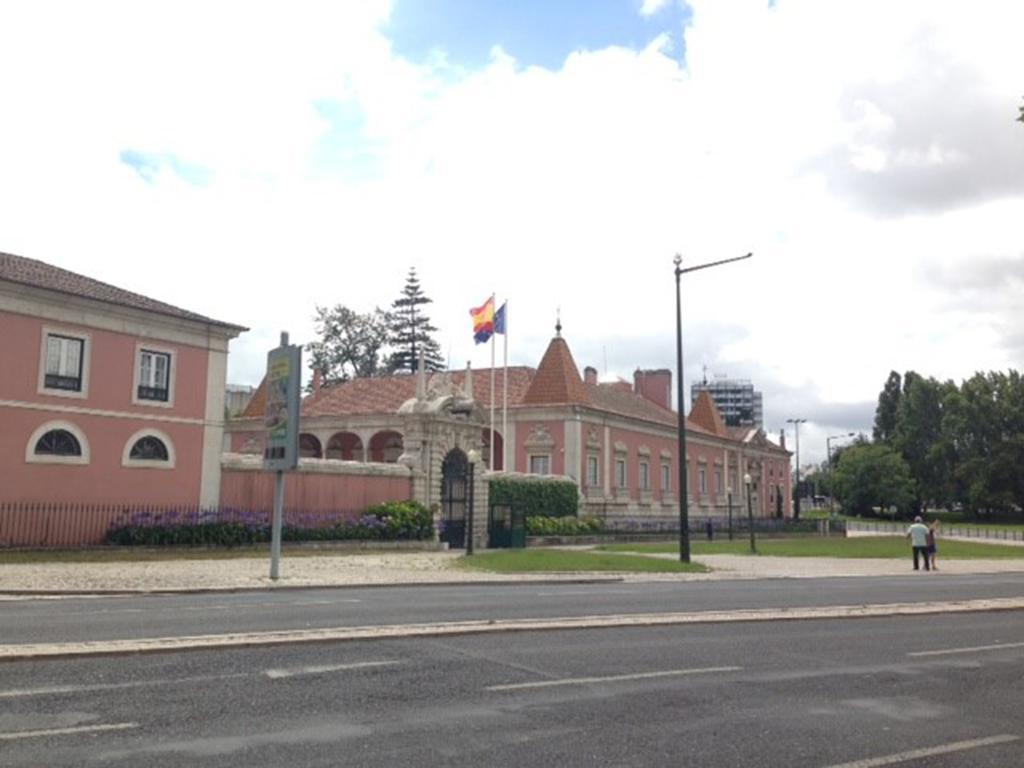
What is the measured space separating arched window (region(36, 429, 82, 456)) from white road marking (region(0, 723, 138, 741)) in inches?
909

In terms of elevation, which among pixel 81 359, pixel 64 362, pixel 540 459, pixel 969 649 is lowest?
pixel 969 649

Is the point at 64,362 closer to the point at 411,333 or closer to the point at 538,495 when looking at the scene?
the point at 538,495

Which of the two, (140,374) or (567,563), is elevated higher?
(140,374)

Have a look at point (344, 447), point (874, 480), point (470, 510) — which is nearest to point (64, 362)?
point (470, 510)

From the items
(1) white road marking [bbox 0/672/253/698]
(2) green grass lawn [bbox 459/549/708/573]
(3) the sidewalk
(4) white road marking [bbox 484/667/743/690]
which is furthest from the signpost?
(4) white road marking [bbox 484/667/743/690]

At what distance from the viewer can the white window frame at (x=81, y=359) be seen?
2754 cm

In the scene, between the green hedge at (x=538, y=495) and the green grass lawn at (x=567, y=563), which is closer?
the green grass lawn at (x=567, y=563)

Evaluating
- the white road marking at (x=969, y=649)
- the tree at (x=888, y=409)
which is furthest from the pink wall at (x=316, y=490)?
the tree at (x=888, y=409)

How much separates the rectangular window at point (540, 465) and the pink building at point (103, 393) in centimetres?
2308

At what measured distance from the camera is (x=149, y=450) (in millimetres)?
30281

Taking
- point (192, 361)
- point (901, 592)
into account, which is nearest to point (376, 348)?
point (192, 361)

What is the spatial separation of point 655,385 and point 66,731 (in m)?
66.9

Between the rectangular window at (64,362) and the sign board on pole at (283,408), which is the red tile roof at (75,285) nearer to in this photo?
the rectangular window at (64,362)

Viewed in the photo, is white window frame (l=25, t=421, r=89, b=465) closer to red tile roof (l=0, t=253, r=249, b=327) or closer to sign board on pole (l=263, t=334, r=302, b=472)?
red tile roof (l=0, t=253, r=249, b=327)
